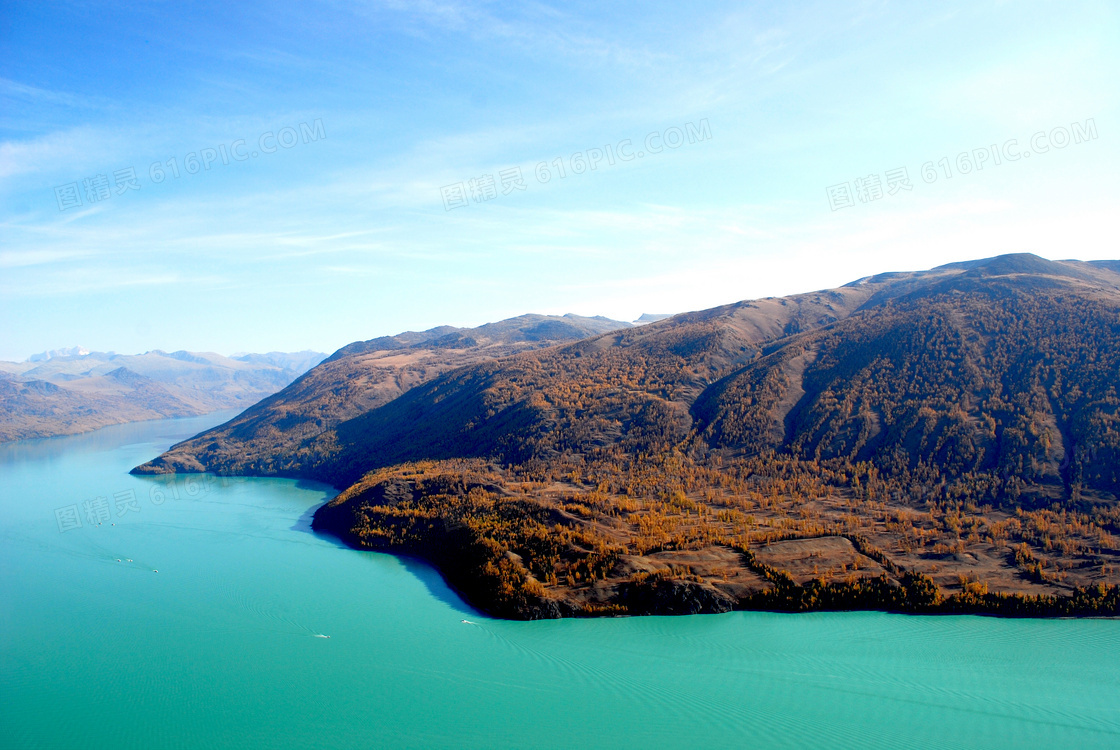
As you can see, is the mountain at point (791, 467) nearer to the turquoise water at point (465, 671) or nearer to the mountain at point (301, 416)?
the turquoise water at point (465, 671)

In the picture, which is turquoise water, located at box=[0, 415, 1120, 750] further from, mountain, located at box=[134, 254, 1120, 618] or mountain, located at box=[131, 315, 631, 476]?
mountain, located at box=[131, 315, 631, 476]

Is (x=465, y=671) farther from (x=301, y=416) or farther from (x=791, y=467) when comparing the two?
(x=301, y=416)

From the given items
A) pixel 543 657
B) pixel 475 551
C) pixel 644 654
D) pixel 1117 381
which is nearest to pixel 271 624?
pixel 475 551

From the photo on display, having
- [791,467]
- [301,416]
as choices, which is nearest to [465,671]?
[791,467]

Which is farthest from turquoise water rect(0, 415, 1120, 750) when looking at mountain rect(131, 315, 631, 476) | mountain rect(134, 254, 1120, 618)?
mountain rect(131, 315, 631, 476)

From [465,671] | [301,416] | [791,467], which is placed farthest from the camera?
[301,416]

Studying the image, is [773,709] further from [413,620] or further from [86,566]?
[86,566]
